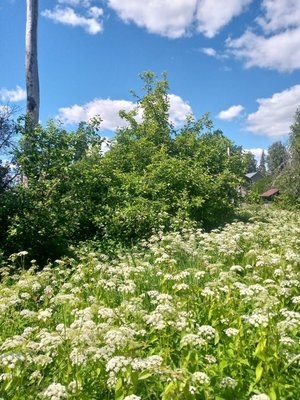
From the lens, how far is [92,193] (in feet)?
28.9

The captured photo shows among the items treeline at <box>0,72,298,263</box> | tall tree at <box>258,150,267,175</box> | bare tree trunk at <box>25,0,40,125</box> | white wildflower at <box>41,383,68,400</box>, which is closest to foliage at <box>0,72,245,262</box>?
treeline at <box>0,72,298,263</box>

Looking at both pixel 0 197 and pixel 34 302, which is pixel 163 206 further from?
pixel 34 302

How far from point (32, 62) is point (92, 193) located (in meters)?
3.93

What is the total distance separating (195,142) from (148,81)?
14.6 ft

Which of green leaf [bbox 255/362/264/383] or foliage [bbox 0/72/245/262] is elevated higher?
foliage [bbox 0/72/245/262]

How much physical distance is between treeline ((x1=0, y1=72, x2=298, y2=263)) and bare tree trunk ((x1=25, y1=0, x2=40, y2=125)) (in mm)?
1423

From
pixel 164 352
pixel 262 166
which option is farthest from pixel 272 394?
pixel 262 166

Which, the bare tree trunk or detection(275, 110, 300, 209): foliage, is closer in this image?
the bare tree trunk

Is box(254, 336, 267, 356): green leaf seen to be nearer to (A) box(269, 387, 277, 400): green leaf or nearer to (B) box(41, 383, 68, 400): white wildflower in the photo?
(A) box(269, 387, 277, 400): green leaf

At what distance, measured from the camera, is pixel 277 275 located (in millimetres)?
3973

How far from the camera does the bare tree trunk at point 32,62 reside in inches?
371

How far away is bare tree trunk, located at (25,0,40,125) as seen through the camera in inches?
371

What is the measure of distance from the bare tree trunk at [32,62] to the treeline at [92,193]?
1.42 meters

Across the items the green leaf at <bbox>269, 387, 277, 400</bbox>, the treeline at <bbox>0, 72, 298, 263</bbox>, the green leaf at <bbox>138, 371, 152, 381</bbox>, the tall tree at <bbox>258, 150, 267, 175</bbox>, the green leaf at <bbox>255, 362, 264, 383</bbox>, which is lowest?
the green leaf at <bbox>269, 387, 277, 400</bbox>
